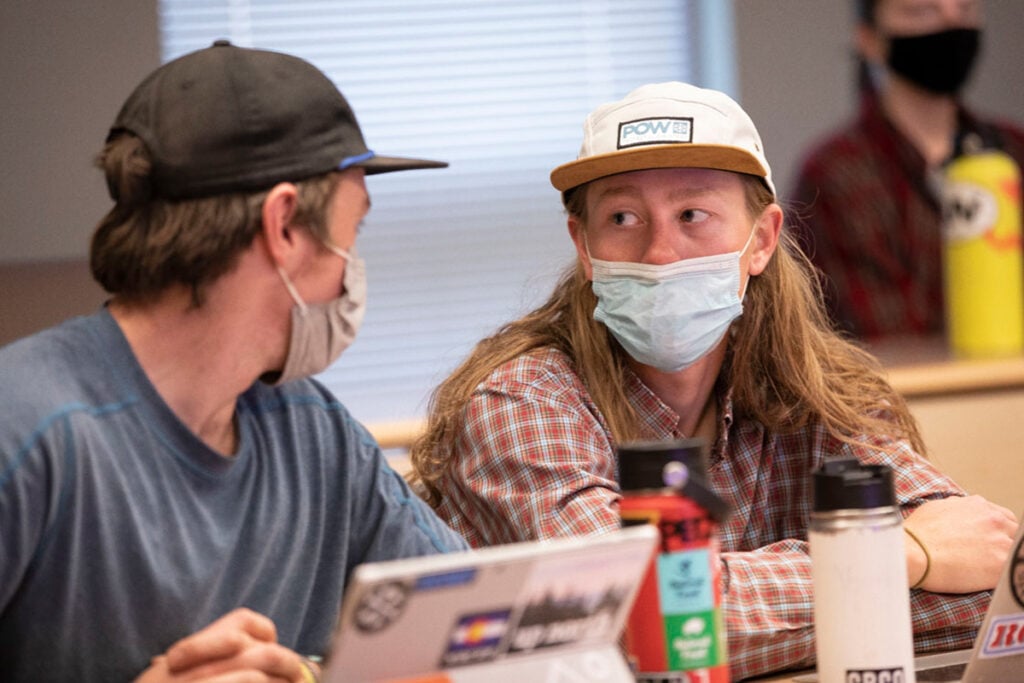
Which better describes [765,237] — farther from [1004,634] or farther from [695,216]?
[1004,634]

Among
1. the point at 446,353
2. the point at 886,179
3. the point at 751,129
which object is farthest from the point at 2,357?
the point at 886,179

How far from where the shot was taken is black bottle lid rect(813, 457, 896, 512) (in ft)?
3.27

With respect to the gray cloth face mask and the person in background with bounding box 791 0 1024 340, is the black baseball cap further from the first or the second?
the person in background with bounding box 791 0 1024 340

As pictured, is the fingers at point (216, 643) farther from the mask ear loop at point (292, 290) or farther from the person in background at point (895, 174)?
the person in background at point (895, 174)

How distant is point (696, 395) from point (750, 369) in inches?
3.0

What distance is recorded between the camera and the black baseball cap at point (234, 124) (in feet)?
3.76

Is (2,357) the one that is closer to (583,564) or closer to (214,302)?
(214,302)

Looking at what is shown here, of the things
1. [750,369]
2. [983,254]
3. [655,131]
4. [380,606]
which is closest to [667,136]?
[655,131]

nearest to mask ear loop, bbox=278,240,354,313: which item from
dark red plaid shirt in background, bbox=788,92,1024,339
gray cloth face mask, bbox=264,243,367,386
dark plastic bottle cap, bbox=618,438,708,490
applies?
gray cloth face mask, bbox=264,243,367,386

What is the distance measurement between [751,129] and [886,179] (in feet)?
6.84

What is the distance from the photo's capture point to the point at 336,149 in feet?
3.93

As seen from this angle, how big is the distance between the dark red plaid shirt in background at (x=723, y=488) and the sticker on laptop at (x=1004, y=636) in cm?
27

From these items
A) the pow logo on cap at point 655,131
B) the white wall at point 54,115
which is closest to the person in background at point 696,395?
the pow logo on cap at point 655,131

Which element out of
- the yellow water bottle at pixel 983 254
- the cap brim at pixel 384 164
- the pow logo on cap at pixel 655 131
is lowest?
the yellow water bottle at pixel 983 254
